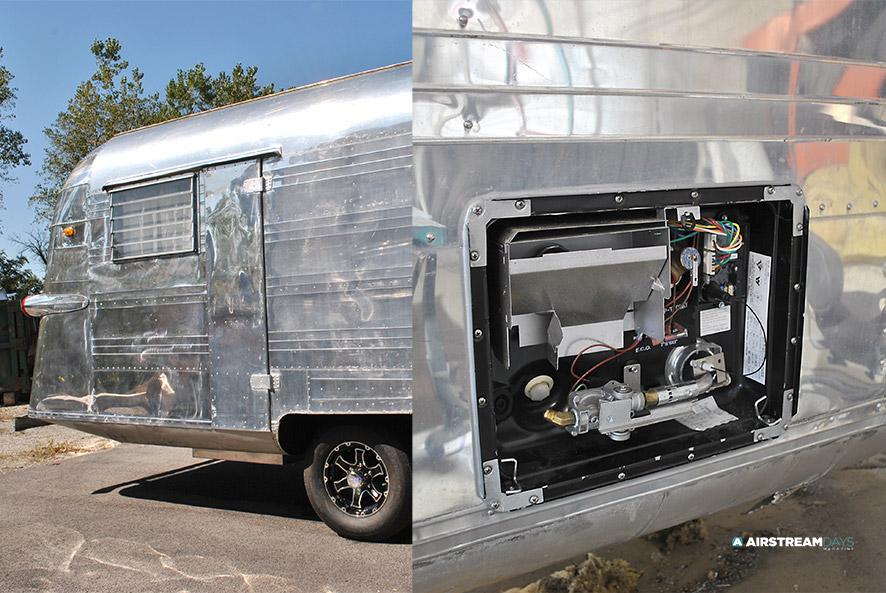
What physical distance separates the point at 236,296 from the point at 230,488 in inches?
70.9

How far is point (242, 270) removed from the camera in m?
3.38

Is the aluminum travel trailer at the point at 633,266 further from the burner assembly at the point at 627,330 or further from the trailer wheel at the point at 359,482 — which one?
the trailer wheel at the point at 359,482

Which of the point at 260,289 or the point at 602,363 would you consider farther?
the point at 260,289

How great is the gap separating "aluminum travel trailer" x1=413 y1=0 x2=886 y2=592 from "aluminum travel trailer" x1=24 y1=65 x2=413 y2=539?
1.37 m

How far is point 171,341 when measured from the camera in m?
3.61

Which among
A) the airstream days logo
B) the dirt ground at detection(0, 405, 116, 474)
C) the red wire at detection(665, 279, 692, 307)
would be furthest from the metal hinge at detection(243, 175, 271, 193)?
the dirt ground at detection(0, 405, 116, 474)

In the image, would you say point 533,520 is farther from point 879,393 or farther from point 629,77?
point 879,393

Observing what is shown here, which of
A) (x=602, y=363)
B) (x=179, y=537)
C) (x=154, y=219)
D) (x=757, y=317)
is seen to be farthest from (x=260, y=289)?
(x=757, y=317)

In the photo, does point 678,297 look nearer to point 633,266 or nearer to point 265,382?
point 633,266

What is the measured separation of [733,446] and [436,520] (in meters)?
1.02

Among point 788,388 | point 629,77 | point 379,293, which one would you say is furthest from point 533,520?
point 379,293

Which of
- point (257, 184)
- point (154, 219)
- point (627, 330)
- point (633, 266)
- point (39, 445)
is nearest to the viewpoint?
point (633, 266)

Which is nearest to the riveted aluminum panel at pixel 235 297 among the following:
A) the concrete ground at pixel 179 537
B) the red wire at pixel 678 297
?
the concrete ground at pixel 179 537

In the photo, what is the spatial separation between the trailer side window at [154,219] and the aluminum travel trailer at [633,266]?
97.7 inches
